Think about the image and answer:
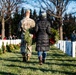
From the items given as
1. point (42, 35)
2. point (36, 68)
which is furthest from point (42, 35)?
point (36, 68)

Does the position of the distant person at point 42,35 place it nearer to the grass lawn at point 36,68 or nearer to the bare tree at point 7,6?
the grass lawn at point 36,68

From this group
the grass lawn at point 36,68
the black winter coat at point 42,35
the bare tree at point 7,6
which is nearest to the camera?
the grass lawn at point 36,68

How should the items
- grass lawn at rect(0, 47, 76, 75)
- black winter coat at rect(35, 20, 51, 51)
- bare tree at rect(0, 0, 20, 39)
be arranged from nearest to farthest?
grass lawn at rect(0, 47, 76, 75) → black winter coat at rect(35, 20, 51, 51) → bare tree at rect(0, 0, 20, 39)

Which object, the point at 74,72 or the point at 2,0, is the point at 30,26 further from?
the point at 2,0

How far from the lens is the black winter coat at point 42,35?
11680mm

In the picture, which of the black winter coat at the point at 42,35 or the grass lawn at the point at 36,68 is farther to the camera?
the black winter coat at the point at 42,35

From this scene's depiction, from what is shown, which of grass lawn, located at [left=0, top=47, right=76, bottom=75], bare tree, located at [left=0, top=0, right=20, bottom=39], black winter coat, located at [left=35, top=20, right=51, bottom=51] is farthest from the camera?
bare tree, located at [left=0, top=0, right=20, bottom=39]

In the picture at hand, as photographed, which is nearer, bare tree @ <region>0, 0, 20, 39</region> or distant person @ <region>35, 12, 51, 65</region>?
distant person @ <region>35, 12, 51, 65</region>

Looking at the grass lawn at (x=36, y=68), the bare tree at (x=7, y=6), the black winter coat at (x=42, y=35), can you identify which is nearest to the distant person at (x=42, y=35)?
the black winter coat at (x=42, y=35)

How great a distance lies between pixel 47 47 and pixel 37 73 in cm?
298

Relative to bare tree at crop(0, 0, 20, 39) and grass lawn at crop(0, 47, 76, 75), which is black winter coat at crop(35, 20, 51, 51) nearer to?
grass lawn at crop(0, 47, 76, 75)

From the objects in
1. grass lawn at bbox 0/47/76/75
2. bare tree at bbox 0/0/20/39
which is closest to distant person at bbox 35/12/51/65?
grass lawn at bbox 0/47/76/75

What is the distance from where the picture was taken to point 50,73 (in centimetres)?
884

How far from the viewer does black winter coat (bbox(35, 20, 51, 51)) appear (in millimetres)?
11680
